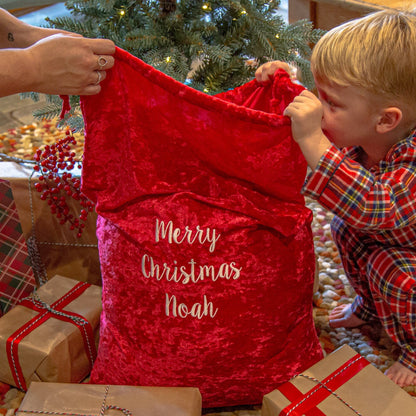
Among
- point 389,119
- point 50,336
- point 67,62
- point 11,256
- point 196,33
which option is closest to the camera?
point 67,62

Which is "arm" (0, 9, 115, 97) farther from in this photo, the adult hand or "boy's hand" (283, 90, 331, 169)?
"boy's hand" (283, 90, 331, 169)

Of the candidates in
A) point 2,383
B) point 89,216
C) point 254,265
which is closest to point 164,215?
point 254,265

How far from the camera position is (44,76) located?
2.76ft

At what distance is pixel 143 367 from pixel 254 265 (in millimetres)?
295

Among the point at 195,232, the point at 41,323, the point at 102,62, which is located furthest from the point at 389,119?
the point at 41,323

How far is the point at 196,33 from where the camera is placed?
1.33 metres

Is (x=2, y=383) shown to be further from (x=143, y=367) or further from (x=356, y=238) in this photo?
(x=356, y=238)

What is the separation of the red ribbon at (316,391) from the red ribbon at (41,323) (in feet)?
1.48

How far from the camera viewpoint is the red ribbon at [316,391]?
882 millimetres

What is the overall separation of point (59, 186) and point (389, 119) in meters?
0.75

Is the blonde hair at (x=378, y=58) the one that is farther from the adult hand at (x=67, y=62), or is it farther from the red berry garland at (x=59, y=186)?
the red berry garland at (x=59, y=186)

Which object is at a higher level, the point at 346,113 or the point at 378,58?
the point at 378,58

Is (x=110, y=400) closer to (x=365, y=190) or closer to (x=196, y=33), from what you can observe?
(x=365, y=190)

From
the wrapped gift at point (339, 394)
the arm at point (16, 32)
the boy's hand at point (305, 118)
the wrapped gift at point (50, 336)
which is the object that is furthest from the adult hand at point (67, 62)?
the wrapped gift at point (339, 394)
